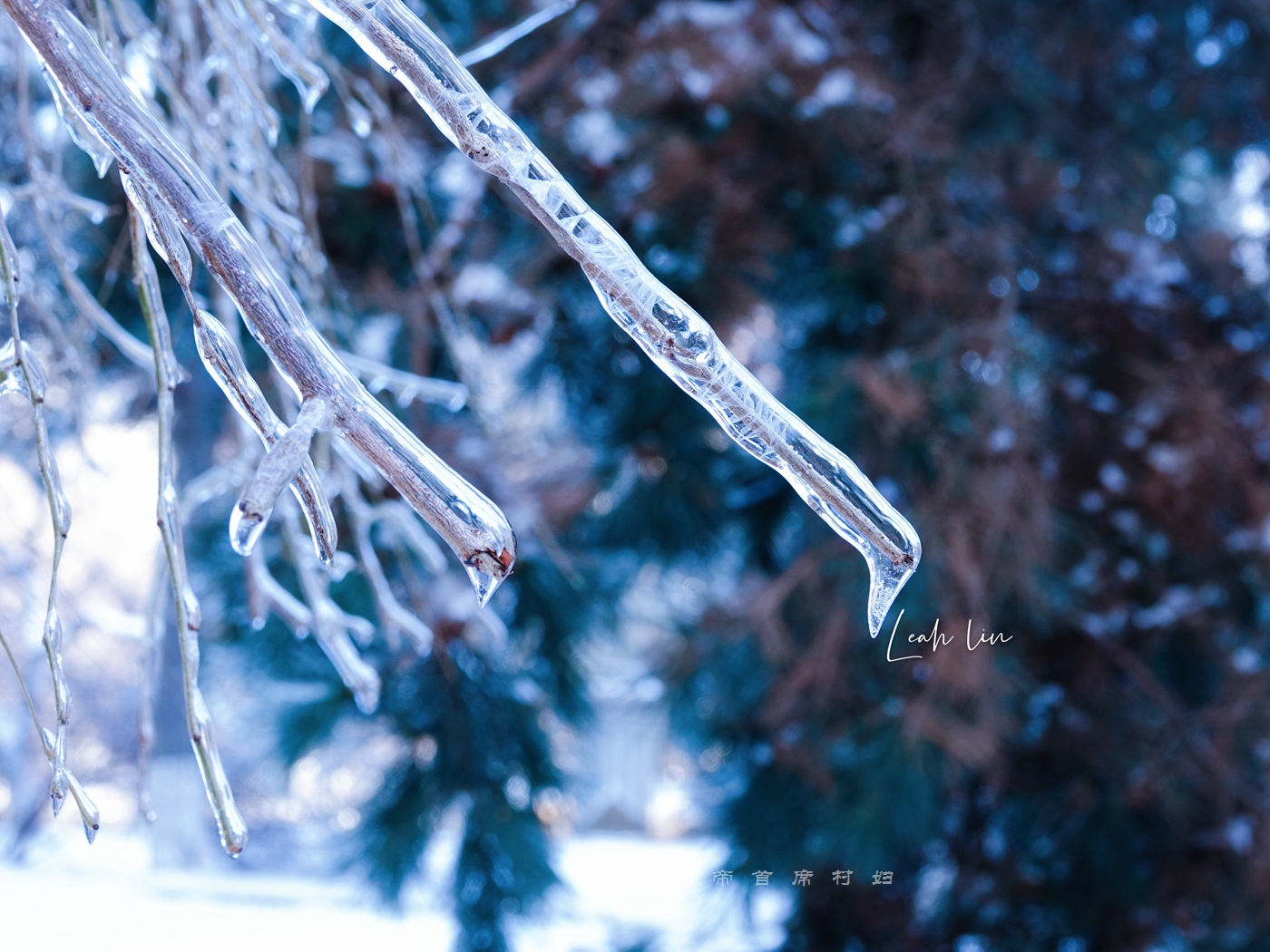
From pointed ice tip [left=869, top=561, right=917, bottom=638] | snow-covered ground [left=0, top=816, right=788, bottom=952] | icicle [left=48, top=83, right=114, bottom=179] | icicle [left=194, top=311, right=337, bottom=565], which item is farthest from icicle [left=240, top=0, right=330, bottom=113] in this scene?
snow-covered ground [left=0, top=816, right=788, bottom=952]

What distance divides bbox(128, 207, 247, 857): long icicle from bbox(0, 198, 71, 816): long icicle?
0.03 metres

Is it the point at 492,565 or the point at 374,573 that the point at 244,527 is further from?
the point at 374,573

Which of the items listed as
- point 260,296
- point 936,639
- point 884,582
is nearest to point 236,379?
point 260,296

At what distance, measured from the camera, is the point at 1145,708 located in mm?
935

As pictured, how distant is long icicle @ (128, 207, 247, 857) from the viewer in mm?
219

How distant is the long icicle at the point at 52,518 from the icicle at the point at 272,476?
90 mm

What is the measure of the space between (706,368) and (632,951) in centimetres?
85

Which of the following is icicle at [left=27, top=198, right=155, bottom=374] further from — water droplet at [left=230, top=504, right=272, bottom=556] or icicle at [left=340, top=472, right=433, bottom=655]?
water droplet at [left=230, top=504, right=272, bottom=556]

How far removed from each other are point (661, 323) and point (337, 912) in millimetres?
888

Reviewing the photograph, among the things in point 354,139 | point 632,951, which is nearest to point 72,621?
point 354,139

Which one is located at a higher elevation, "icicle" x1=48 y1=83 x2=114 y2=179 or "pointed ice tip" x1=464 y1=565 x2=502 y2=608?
"icicle" x1=48 y1=83 x2=114 y2=179

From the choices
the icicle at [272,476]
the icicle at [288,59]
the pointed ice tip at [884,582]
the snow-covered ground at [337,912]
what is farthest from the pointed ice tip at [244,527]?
the snow-covered ground at [337,912]

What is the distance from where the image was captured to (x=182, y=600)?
0.24 meters

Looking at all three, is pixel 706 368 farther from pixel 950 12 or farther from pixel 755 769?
pixel 950 12
